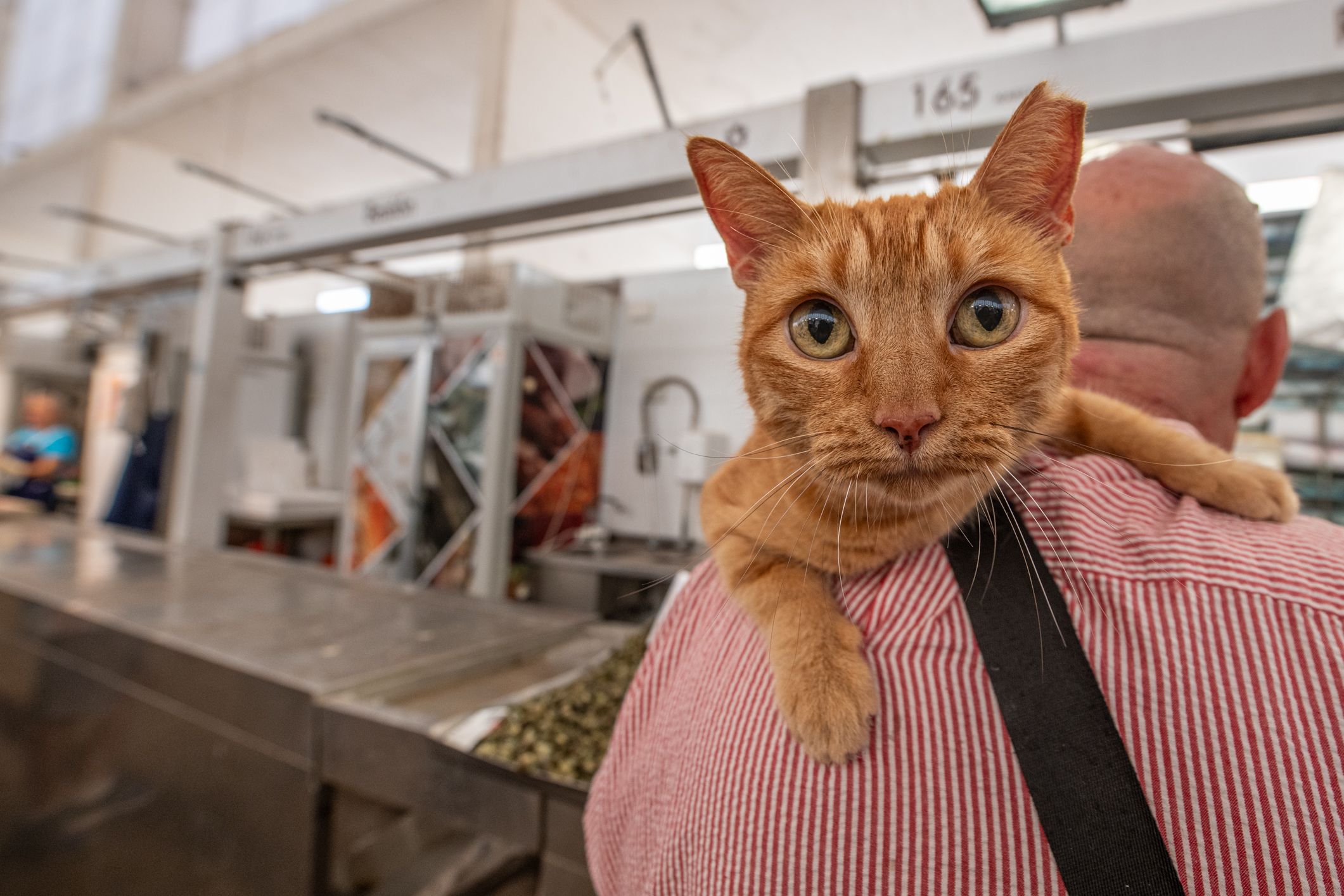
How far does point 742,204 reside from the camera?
0.46 m

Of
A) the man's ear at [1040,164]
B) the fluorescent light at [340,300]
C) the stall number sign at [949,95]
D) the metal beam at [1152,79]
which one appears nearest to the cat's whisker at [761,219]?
the man's ear at [1040,164]

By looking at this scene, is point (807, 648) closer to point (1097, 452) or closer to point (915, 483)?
point (915, 483)

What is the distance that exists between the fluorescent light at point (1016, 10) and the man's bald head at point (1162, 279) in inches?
19.6

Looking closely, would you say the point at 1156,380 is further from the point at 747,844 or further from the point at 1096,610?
the point at 747,844

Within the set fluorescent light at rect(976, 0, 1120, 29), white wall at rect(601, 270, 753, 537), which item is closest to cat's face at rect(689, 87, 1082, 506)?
fluorescent light at rect(976, 0, 1120, 29)

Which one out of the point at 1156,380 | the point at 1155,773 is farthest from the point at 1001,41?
the point at 1155,773

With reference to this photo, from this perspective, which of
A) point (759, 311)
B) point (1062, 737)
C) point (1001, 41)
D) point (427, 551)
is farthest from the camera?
point (1001, 41)

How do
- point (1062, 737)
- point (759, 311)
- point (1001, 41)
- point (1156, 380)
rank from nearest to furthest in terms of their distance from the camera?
point (1062, 737), point (759, 311), point (1156, 380), point (1001, 41)

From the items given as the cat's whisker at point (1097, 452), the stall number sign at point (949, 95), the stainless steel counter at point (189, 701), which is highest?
the stall number sign at point (949, 95)

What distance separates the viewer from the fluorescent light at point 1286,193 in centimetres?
114

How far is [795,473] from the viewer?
429mm

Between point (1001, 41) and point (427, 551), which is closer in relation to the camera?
point (427, 551)

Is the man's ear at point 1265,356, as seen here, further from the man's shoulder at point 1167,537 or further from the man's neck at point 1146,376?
the man's shoulder at point 1167,537

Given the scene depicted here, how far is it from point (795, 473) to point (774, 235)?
18 centimetres
